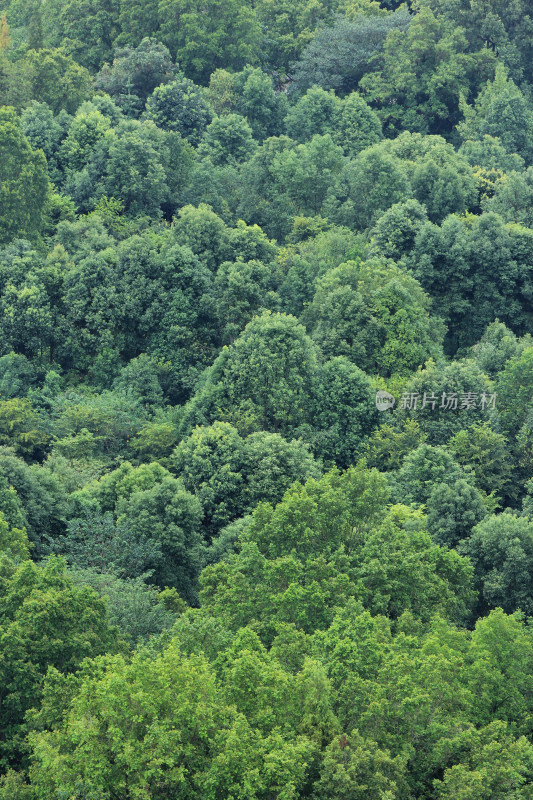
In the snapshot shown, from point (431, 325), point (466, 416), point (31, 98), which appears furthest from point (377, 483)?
point (31, 98)

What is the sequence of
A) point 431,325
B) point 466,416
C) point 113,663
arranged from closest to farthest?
point 113,663 < point 466,416 < point 431,325

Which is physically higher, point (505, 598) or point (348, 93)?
point (348, 93)

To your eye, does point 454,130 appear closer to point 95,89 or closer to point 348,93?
point 348,93

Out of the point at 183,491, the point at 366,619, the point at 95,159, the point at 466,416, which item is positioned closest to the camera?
the point at 366,619

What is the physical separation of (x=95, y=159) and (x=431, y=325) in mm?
24746

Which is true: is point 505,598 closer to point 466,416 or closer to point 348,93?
point 466,416

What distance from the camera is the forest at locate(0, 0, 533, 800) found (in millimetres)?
31875

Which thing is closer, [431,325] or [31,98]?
[431,325]

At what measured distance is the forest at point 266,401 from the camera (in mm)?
31875

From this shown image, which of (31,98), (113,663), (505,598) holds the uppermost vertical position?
(31,98)

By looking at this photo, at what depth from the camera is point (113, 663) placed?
32531 mm

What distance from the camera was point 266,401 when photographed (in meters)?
58.3

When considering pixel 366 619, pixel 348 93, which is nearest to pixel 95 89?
pixel 348 93

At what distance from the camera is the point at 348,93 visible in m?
98.0
